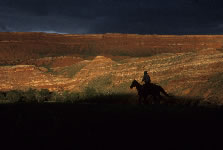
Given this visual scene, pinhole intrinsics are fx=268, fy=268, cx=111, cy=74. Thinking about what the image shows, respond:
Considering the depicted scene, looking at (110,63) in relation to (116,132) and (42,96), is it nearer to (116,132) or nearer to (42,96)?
(42,96)

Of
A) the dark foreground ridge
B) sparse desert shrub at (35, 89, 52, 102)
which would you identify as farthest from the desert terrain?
the dark foreground ridge

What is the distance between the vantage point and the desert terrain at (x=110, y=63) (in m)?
40.6

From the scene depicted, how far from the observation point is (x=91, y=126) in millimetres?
7281

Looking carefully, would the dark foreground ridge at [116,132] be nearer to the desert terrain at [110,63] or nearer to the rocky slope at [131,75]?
the desert terrain at [110,63]

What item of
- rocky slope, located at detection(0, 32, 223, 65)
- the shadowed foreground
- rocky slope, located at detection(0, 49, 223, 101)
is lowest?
rocky slope, located at detection(0, 49, 223, 101)

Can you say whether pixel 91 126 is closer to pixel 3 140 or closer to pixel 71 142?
pixel 71 142

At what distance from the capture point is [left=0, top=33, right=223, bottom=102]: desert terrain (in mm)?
40625

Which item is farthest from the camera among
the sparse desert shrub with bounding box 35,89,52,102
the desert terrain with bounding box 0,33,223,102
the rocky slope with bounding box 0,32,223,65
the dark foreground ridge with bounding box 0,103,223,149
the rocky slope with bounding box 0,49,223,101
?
the rocky slope with bounding box 0,32,223,65

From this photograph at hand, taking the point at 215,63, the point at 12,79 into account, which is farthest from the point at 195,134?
the point at 12,79

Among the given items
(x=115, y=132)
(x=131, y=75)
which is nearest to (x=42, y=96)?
(x=131, y=75)

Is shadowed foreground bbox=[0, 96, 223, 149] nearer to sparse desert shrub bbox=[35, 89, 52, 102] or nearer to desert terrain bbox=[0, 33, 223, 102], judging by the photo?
desert terrain bbox=[0, 33, 223, 102]

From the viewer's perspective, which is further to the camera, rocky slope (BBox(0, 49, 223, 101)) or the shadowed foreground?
rocky slope (BBox(0, 49, 223, 101))

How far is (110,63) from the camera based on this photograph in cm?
7100

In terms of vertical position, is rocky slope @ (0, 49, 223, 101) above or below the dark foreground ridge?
below
